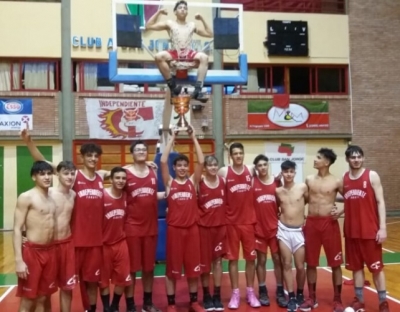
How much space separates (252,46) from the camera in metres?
14.4

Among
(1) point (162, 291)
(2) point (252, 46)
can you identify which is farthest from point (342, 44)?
(1) point (162, 291)

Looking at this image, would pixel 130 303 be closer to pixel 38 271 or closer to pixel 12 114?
pixel 38 271

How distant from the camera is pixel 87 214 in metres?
4.96

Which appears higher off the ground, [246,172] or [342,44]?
[342,44]

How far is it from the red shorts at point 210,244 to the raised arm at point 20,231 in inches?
75.2

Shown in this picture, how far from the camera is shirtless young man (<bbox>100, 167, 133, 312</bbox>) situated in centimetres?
502

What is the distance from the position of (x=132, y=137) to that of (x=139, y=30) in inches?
286

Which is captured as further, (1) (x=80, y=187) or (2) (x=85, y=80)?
(2) (x=85, y=80)

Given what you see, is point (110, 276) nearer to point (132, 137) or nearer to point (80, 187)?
point (80, 187)

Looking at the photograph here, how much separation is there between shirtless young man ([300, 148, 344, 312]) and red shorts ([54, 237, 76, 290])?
8.16ft

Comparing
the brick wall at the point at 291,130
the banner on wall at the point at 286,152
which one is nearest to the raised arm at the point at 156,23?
the brick wall at the point at 291,130

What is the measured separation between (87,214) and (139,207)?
0.58m

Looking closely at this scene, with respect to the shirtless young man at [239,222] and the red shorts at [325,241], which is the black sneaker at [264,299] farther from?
the red shorts at [325,241]

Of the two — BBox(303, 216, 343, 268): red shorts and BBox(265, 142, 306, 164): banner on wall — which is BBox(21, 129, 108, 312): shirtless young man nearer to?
BBox(303, 216, 343, 268): red shorts
